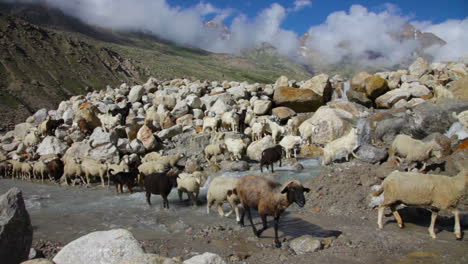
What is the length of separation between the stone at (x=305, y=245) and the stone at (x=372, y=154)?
8.75 m

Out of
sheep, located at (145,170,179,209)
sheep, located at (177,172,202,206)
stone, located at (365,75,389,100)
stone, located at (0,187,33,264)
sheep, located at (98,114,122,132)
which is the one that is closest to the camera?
stone, located at (0,187,33,264)

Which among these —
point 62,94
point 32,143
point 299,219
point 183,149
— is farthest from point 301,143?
point 62,94

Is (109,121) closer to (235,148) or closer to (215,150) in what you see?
(215,150)

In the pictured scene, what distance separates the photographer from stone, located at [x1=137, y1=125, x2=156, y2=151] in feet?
88.7

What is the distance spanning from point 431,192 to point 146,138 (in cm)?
2197

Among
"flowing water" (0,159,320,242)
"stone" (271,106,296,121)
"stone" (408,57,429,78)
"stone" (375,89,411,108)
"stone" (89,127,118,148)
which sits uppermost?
"stone" (408,57,429,78)

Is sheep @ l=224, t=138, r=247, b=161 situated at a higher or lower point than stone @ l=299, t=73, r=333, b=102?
lower

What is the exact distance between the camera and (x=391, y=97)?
31.8m

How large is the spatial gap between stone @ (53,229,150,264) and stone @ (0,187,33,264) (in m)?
0.76

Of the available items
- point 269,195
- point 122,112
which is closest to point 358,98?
point 122,112

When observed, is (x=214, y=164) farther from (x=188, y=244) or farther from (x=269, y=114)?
(x=269, y=114)

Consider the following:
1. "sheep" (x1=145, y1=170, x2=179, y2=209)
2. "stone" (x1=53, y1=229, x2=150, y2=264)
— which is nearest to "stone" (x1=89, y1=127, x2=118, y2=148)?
"sheep" (x1=145, y1=170, x2=179, y2=209)

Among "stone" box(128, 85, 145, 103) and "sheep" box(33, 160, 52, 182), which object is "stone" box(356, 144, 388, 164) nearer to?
"sheep" box(33, 160, 52, 182)

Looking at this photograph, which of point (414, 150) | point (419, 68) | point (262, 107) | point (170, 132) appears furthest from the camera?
point (419, 68)
